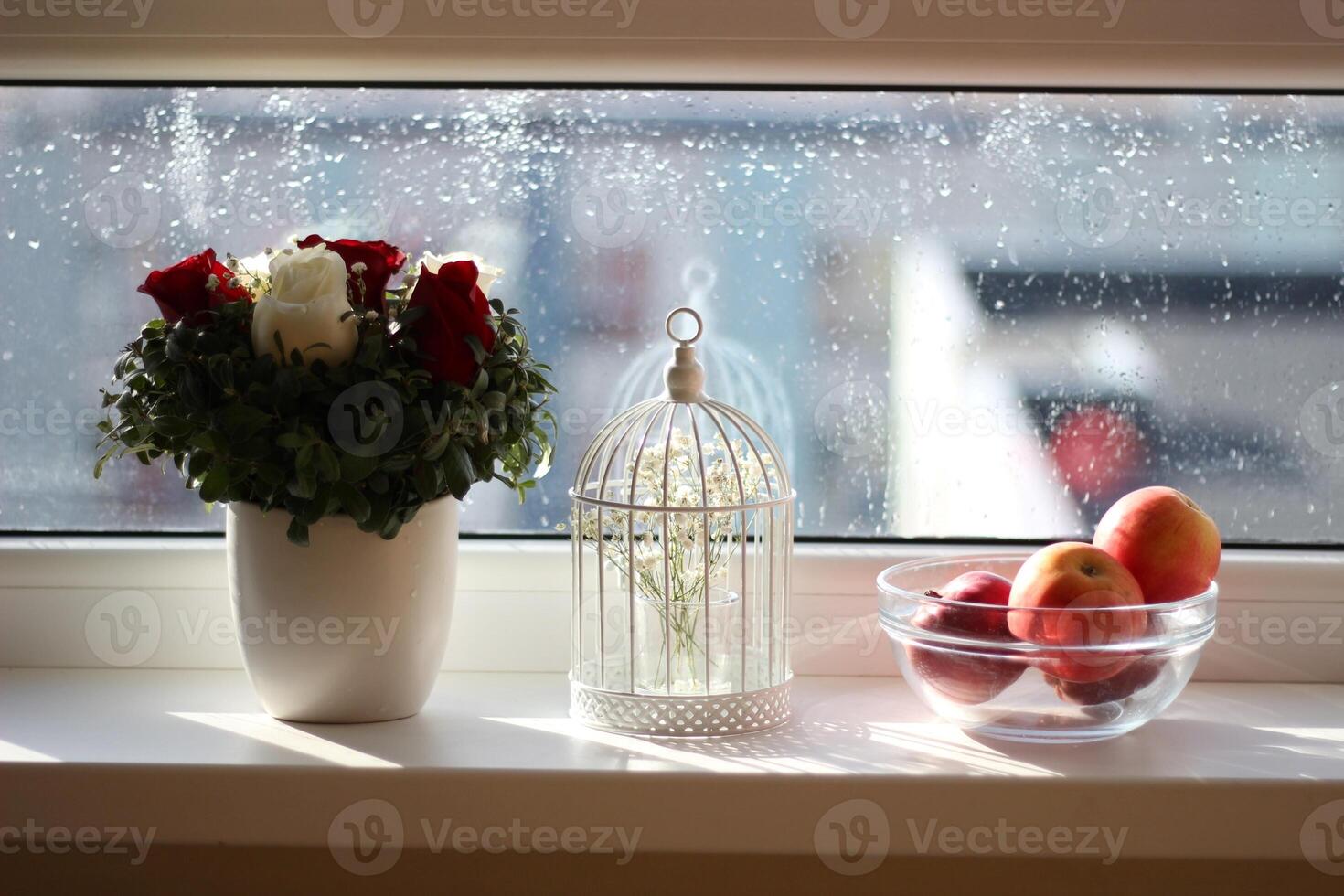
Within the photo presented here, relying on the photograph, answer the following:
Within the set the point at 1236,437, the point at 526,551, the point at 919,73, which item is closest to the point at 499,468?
the point at 526,551

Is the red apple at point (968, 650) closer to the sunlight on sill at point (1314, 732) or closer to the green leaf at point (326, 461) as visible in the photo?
the sunlight on sill at point (1314, 732)

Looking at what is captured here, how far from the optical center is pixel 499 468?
1.17 meters

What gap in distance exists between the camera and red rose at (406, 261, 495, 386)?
914 millimetres

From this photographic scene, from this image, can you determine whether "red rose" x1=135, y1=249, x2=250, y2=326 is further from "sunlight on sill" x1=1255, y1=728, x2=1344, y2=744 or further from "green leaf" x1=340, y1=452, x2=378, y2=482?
"sunlight on sill" x1=1255, y1=728, x2=1344, y2=744

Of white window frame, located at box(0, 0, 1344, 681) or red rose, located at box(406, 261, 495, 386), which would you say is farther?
white window frame, located at box(0, 0, 1344, 681)

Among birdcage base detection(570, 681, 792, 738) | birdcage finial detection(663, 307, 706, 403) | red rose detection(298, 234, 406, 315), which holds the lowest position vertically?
birdcage base detection(570, 681, 792, 738)

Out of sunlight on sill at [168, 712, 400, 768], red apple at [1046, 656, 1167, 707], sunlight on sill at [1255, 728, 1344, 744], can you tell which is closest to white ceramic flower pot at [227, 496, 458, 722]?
sunlight on sill at [168, 712, 400, 768]

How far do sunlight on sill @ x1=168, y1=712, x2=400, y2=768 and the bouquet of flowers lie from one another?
5.9 inches

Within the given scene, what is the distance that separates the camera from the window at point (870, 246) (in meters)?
1.18

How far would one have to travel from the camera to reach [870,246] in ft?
3.90

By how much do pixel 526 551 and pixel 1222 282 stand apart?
2.35 ft

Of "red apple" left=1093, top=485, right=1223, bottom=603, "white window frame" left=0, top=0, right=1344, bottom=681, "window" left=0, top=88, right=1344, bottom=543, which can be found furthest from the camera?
"window" left=0, top=88, right=1344, bottom=543

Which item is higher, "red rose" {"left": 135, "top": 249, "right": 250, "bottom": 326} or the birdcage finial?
"red rose" {"left": 135, "top": 249, "right": 250, "bottom": 326}

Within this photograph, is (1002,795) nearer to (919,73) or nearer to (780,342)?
(780,342)
